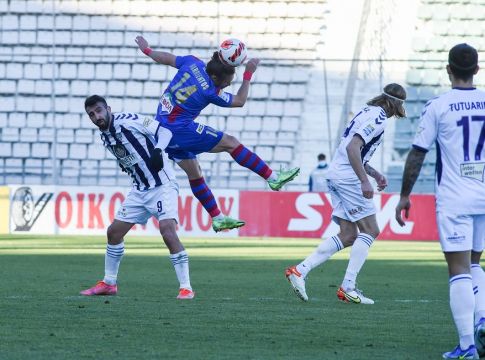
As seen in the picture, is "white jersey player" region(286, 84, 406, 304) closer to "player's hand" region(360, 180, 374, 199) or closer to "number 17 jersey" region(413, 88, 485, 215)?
"player's hand" region(360, 180, 374, 199)

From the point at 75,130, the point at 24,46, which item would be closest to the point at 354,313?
the point at 75,130

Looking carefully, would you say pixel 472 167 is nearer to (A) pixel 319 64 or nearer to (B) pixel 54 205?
(B) pixel 54 205

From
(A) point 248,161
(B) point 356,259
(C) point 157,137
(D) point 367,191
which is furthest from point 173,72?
(D) point 367,191

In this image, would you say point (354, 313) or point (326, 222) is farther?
point (326, 222)

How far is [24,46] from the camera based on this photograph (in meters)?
32.7

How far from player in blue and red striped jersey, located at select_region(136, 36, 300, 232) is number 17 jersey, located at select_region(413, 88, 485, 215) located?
4.91 metres

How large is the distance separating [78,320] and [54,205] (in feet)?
61.1

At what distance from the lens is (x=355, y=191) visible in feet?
37.1

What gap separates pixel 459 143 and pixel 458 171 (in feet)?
0.52

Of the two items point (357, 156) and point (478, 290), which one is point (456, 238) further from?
point (357, 156)

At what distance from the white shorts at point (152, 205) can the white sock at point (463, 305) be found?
4.43 metres

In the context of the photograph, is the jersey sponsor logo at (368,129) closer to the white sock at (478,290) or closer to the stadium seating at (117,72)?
the white sock at (478,290)

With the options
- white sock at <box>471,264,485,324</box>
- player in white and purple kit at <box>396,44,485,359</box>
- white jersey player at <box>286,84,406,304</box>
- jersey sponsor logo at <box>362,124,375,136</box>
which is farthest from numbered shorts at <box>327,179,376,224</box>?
player in white and purple kit at <box>396,44,485,359</box>

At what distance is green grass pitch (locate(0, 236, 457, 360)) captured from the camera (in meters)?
7.35
